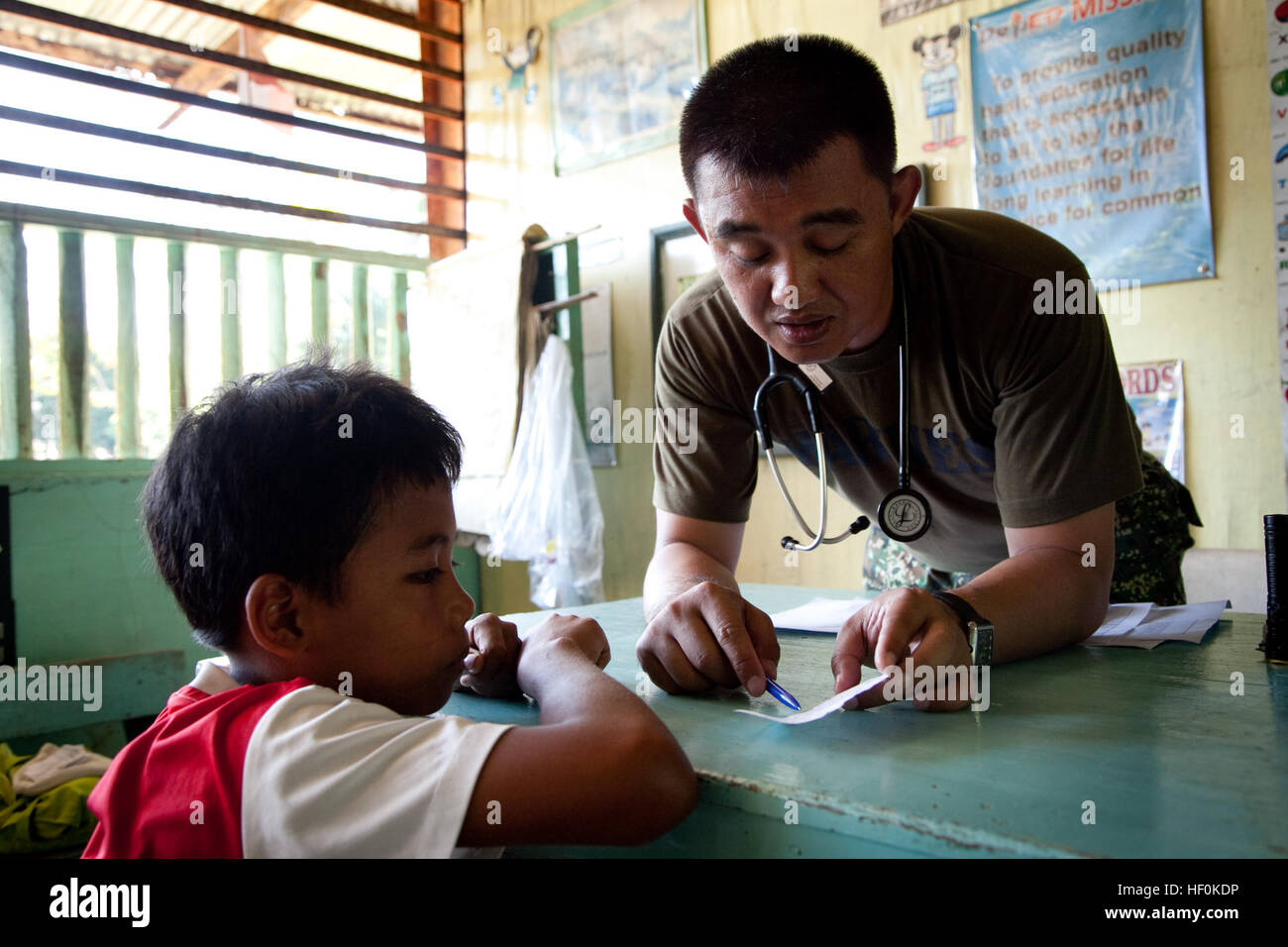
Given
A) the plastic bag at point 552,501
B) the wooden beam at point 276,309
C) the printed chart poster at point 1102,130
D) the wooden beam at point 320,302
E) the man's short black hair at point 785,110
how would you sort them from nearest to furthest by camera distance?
1. the man's short black hair at point 785,110
2. the printed chart poster at point 1102,130
3. the plastic bag at point 552,501
4. the wooden beam at point 276,309
5. the wooden beam at point 320,302

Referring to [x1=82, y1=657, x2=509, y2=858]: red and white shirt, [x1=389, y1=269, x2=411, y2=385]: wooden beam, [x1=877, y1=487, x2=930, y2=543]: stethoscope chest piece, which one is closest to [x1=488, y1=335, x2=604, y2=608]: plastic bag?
[x1=389, y1=269, x2=411, y2=385]: wooden beam

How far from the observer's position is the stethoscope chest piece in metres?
1.25

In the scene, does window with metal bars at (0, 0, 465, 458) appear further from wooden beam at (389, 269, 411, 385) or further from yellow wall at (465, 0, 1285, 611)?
yellow wall at (465, 0, 1285, 611)

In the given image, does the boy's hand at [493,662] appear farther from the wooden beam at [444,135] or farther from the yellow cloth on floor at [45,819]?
the wooden beam at [444,135]

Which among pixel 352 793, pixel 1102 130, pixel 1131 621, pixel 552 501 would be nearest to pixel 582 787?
pixel 352 793

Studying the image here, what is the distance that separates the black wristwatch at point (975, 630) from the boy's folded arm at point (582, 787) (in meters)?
0.39

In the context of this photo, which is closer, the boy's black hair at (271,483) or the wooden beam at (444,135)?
the boy's black hair at (271,483)

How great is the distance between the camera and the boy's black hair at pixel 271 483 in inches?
32.8

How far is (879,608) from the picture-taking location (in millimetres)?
899

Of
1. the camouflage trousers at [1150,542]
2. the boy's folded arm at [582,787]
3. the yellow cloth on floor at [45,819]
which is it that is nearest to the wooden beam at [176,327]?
the yellow cloth on floor at [45,819]

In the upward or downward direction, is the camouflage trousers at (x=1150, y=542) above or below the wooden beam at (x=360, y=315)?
below

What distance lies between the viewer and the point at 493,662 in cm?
100
